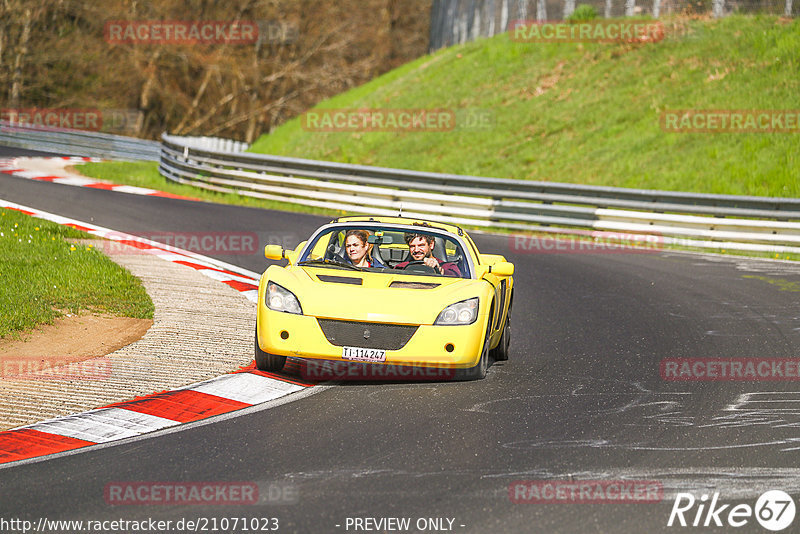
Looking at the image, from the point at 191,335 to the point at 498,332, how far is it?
2.96m

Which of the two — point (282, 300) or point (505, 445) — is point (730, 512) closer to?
point (505, 445)

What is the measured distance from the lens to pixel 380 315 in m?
8.02

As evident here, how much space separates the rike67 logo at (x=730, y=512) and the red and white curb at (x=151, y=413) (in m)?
3.27

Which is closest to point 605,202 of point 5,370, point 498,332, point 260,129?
point 498,332

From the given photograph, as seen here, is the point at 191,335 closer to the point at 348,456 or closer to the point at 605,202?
the point at 348,456

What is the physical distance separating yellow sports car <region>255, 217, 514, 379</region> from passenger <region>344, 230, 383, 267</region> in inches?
11.2

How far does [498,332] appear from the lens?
29.6 ft

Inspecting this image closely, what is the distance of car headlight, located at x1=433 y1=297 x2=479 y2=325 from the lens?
816cm
